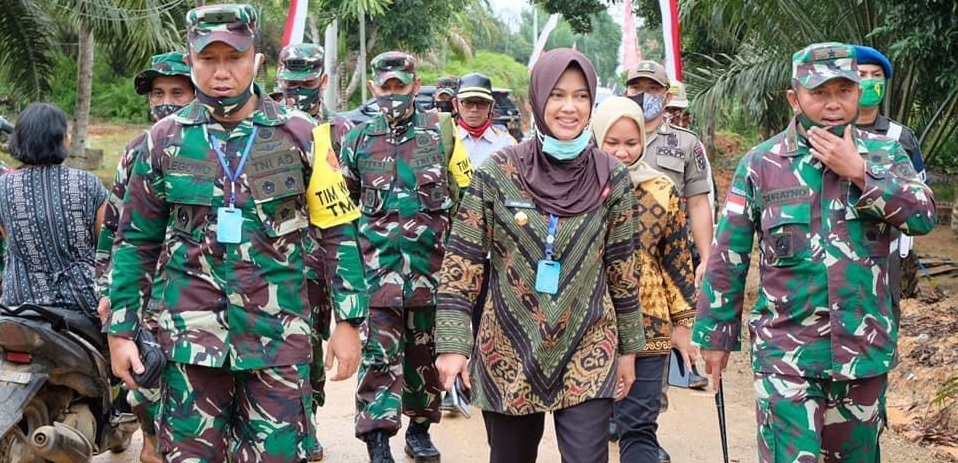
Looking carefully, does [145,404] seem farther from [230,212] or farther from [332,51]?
[332,51]

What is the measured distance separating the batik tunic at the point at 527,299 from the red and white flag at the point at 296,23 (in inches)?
266

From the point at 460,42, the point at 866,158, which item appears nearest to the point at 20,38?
the point at 866,158

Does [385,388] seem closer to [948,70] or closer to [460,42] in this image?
[948,70]

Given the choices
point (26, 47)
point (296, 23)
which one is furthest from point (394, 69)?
point (26, 47)

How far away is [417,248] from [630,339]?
2136 millimetres

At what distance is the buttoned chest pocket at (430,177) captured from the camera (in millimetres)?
6121

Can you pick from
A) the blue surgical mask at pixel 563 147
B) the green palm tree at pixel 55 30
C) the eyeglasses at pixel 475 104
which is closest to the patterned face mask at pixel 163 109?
the blue surgical mask at pixel 563 147

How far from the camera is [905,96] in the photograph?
995cm

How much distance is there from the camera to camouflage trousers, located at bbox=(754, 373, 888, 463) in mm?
4129

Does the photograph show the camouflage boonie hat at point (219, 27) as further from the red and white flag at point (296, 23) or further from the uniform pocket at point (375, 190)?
the red and white flag at point (296, 23)

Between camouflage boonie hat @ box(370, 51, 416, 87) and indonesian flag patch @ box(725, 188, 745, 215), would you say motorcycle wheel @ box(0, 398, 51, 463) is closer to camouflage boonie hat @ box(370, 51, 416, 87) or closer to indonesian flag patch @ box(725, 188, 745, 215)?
camouflage boonie hat @ box(370, 51, 416, 87)

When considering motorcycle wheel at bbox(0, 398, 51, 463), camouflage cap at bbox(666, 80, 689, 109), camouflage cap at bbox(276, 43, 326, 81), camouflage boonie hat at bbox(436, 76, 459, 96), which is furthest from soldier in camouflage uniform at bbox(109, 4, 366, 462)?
camouflage boonie hat at bbox(436, 76, 459, 96)

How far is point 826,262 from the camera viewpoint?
160 inches

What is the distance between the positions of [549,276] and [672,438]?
3.12 meters
